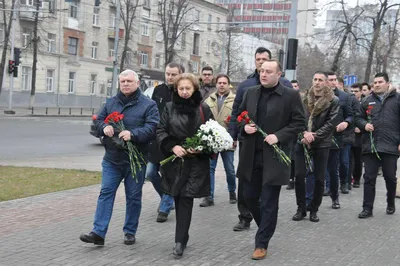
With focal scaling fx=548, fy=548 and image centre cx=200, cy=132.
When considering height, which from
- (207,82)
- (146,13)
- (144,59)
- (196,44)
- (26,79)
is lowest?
(207,82)

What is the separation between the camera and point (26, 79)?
4572 cm

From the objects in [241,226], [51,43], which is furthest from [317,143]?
[51,43]

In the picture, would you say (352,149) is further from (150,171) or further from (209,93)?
(150,171)

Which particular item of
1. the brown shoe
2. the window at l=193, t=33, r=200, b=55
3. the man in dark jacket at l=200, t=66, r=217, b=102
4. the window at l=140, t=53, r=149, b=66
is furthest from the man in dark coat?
the window at l=193, t=33, r=200, b=55

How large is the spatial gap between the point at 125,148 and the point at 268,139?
5.06 feet

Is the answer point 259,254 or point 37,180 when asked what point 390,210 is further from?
point 37,180

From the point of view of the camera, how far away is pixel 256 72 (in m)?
7.53

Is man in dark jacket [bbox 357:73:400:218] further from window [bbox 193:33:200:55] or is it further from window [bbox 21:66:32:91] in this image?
window [bbox 193:33:200:55]

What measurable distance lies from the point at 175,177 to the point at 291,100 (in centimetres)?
149

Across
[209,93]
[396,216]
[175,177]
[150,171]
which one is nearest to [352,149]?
[396,216]

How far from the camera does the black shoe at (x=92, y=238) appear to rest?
5.82 m

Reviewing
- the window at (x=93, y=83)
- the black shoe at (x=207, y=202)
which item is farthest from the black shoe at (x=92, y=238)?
the window at (x=93, y=83)

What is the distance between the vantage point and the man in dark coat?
5.74m

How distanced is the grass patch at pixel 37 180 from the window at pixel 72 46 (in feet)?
130
